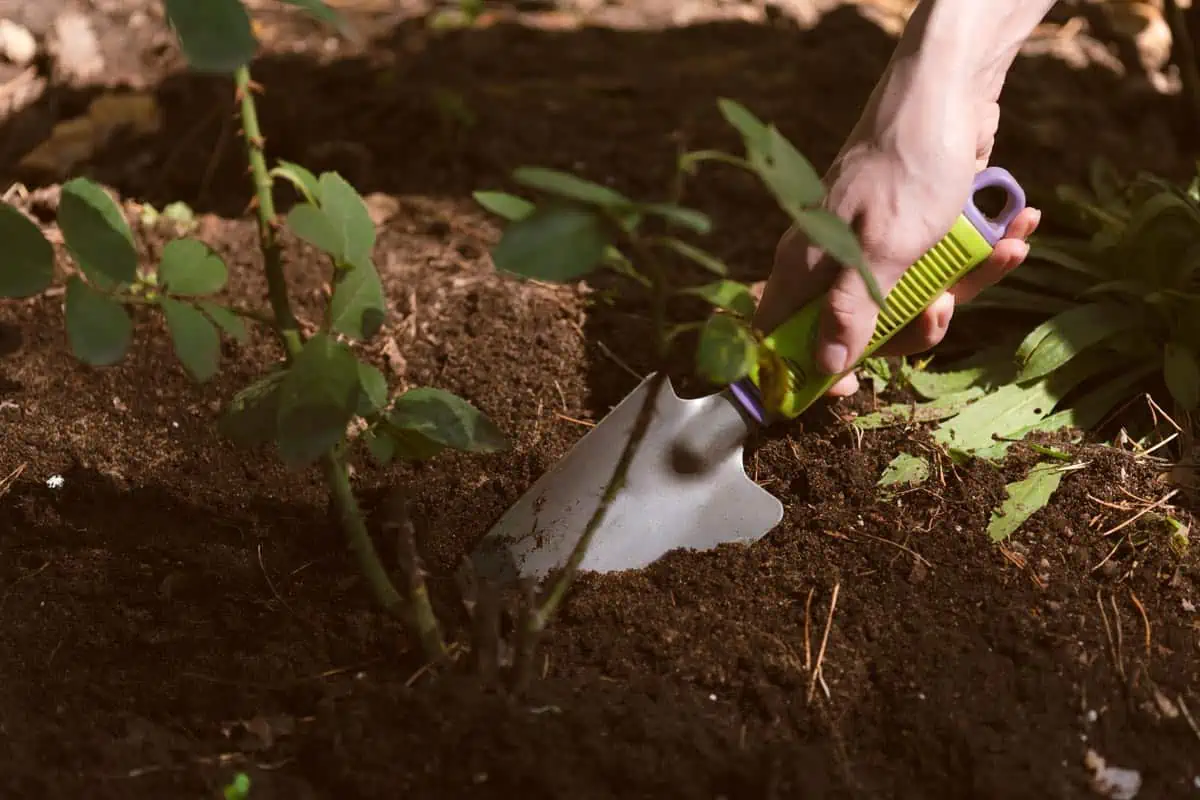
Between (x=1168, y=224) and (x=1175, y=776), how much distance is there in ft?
2.93

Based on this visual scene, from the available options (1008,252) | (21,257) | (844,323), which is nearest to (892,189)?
(844,323)

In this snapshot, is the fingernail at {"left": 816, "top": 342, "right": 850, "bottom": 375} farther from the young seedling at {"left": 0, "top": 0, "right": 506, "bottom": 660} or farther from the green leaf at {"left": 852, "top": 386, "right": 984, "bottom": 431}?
the young seedling at {"left": 0, "top": 0, "right": 506, "bottom": 660}

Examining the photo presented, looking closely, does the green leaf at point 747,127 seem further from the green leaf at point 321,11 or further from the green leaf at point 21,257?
the green leaf at point 21,257

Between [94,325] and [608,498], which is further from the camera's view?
[608,498]

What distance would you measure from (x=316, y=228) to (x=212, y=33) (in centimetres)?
21

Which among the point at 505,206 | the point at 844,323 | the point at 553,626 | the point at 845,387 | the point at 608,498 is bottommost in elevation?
the point at 553,626

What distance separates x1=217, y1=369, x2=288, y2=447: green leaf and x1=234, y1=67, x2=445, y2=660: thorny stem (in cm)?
4

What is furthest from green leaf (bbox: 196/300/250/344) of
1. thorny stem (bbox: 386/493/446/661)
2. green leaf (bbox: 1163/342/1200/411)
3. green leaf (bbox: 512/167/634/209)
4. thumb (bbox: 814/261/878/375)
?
green leaf (bbox: 1163/342/1200/411)

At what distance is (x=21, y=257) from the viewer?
0.92 m

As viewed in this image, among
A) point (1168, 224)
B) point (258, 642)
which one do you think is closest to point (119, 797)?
point (258, 642)

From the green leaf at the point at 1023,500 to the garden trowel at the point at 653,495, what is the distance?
0.27 metres

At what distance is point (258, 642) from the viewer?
4.23 feet

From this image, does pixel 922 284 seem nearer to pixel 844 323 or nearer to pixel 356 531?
pixel 844 323

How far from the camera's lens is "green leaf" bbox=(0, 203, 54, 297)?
3.00 ft
